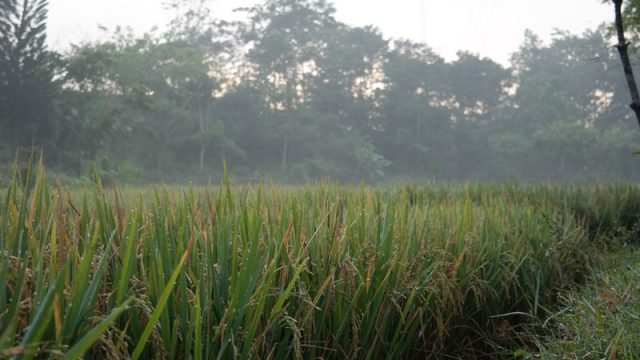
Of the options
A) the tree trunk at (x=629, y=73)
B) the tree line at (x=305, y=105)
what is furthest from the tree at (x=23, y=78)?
the tree trunk at (x=629, y=73)

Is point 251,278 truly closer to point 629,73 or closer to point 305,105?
point 629,73

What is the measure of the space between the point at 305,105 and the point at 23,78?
2305 cm

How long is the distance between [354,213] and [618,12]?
3.81 metres

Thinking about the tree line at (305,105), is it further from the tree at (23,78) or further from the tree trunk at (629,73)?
the tree trunk at (629,73)

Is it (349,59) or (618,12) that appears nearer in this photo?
(618,12)

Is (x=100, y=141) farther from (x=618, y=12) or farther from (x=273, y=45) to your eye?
(x=618, y=12)

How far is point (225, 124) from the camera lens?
113 ft

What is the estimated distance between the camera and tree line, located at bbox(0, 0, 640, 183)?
22.6 m

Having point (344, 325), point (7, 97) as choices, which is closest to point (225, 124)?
point (7, 97)

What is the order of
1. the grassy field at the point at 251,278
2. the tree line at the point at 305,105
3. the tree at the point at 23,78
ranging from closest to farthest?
the grassy field at the point at 251,278
the tree at the point at 23,78
the tree line at the point at 305,105

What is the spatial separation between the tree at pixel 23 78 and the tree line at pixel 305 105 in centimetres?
5

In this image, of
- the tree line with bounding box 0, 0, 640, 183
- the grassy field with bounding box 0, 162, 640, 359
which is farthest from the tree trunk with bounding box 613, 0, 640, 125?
the tree line with bounding box 0, 0, 640, 183

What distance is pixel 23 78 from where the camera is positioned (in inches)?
768

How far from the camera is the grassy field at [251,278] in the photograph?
3.70ft
